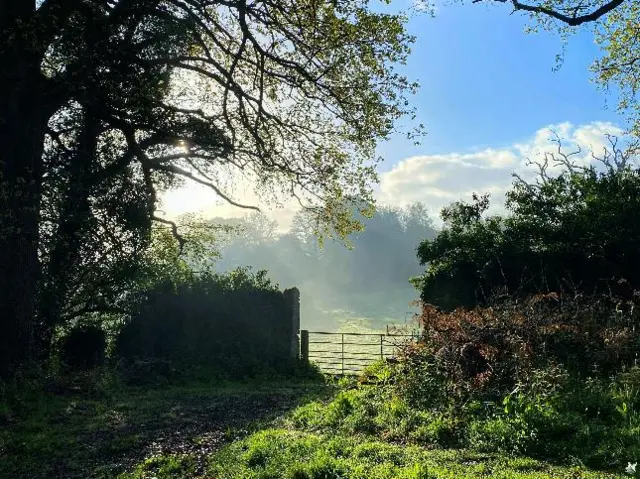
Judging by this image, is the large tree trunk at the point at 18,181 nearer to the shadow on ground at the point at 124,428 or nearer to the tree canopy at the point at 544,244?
the shadow on ground at the point at 124,428

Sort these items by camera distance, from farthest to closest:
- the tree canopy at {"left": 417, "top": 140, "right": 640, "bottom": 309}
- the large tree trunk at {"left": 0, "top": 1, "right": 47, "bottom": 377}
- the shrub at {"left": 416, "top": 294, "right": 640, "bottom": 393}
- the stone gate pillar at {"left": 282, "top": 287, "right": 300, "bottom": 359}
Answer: the stone gate pillar at {"left": 282, "top": 287, "right": 300, "bottom": 359}, the tree canopy at {"left": 417, "top": 140, "right": 640, "bottom": 309}, the large tree trunk at {"left": 0, "top": 1, "right": 47, "bottom": 377}, the shrub at {"left": 416, "top": 294, "right": 640, "bottom": 393}

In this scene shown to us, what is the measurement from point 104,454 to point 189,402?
13.6 ft

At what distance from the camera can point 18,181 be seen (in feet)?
36.8

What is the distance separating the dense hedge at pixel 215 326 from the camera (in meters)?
16.6

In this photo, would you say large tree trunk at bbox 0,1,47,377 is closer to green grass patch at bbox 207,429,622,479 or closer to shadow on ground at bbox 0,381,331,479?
shadow on ground at bbox 0,381,331,479

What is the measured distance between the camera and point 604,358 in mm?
8648

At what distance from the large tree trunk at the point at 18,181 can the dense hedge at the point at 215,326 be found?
5016 mm

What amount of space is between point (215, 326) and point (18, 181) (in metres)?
8.18

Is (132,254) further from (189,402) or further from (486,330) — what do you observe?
(486,330)

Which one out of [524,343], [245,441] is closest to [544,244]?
[524,343]

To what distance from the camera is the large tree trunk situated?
11.1m

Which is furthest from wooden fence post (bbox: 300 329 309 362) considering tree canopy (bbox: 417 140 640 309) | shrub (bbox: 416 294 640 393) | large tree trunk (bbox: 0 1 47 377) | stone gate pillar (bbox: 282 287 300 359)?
large tree trunk (bbox: 0 1 47 377)

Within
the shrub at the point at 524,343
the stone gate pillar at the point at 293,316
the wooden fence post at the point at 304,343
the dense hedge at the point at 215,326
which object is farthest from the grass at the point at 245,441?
the wooden fence post at the point at 304,343

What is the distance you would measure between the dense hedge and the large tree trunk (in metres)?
5.02
